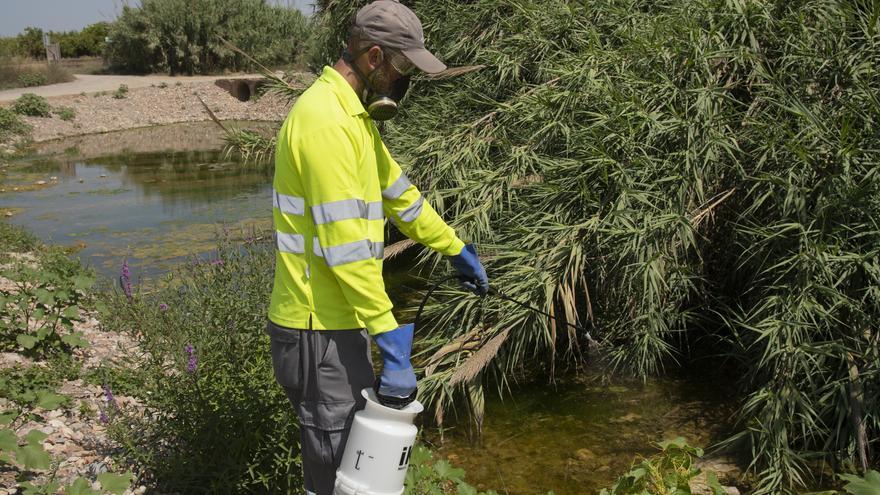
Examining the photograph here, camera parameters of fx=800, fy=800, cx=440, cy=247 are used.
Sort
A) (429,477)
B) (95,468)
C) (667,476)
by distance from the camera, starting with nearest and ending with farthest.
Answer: (667,476), (429,477), (95,468)

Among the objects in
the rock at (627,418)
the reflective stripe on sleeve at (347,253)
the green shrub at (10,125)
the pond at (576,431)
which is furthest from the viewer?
the green shrub at (10,125)

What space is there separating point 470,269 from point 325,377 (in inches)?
32.9

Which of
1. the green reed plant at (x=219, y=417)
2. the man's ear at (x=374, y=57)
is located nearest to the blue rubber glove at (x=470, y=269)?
the man's ear at (x=374, y=57)

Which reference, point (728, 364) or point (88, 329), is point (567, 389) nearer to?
point (728, 364)

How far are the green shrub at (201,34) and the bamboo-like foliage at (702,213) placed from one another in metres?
23.2

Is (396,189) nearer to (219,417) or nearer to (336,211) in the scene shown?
(336,211)

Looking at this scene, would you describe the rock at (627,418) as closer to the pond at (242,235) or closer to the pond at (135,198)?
the pond at (242,235)

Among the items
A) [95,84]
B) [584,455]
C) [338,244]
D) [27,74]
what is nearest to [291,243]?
[338,244]

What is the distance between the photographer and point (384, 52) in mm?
2379

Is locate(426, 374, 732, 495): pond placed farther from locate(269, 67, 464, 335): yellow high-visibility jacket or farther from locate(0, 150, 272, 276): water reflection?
locate(0, 150, 272, 276): water reflection

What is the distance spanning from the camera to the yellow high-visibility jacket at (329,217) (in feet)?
7.25

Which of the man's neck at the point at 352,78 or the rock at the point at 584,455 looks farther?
the rock at the point at 584,455

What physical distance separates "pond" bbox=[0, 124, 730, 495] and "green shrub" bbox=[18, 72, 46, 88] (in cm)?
552

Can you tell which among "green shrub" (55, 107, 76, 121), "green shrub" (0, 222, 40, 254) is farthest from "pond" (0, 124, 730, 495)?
"green shrub" (55, 107, 76, 121)
